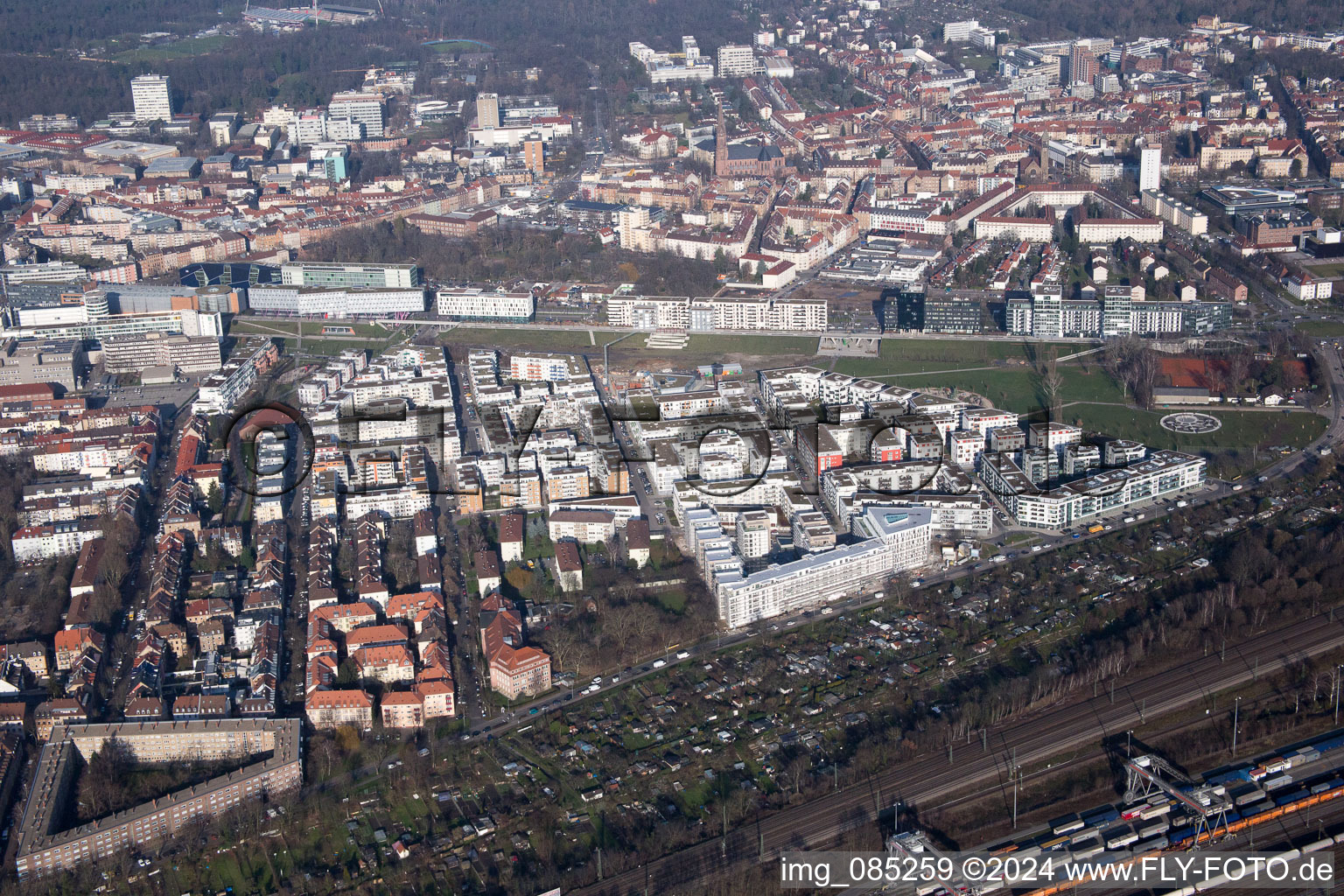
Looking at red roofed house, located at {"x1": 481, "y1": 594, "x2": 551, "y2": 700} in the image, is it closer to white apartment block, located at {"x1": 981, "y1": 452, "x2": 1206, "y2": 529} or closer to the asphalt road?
the asphalt road

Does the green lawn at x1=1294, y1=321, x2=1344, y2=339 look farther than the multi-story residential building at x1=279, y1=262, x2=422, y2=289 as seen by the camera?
No

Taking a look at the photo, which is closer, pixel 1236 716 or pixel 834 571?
pixel 1236 716

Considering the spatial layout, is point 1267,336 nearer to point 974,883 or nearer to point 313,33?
point 974,883

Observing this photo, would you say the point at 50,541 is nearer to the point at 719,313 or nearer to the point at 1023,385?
the point at 719,313

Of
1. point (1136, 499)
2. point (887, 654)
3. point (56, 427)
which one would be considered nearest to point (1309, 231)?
point (1136, 499)

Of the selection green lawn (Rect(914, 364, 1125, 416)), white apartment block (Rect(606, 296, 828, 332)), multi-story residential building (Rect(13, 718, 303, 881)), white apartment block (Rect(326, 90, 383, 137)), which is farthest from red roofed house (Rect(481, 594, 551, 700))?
white apartment block (Rect(326, 90, 383, 137))

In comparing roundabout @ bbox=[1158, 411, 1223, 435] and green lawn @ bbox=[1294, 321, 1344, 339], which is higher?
green lawn @ bbox=[1294, 321, 1344, 339]

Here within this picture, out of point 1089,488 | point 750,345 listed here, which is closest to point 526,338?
point 750,345

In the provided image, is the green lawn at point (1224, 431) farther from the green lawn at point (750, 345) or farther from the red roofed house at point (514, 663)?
the red roofed house at point (514, 663)
